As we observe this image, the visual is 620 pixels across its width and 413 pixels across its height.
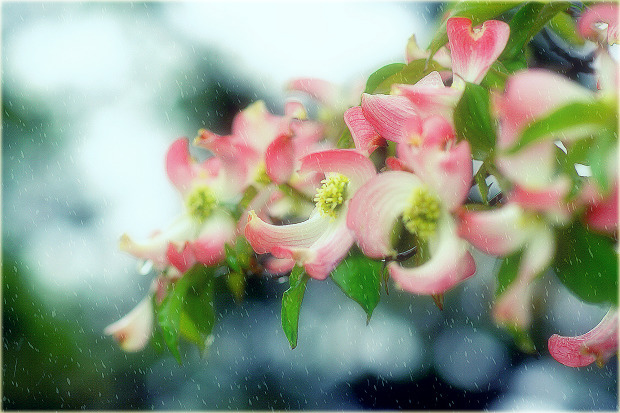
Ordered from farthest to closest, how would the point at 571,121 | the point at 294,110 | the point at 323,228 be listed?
the point at 294,110, the point at 323,228, the point at 571,121

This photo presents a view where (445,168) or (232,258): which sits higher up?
(445,168)

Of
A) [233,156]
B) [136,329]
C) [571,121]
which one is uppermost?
[571,121]

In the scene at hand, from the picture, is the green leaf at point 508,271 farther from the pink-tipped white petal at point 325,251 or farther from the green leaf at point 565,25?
the green leaf at point 565,25

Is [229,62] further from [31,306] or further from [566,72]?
[566,72]

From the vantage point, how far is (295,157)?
0.37 meters

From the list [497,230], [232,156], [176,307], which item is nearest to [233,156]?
[232,156]

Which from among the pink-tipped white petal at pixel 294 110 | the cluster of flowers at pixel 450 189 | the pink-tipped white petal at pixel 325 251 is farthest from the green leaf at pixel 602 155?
the pink-tipped white petal at pixel 294 110

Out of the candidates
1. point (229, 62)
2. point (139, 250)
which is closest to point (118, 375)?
point (229, 62)

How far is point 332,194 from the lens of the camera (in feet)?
1.07

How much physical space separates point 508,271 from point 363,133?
0.33 ft

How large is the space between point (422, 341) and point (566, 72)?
1.98 meters

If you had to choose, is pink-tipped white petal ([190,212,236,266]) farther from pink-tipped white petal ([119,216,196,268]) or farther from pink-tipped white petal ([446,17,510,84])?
pink-tipped white petal ([446,17,510,84])

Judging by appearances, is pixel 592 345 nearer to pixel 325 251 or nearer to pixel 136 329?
pixel 325 251

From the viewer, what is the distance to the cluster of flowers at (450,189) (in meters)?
0.24
